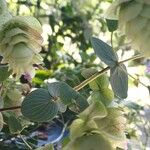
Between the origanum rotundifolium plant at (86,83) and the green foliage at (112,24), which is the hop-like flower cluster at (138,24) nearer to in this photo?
the origanum rotundifolium plant at (86,83)

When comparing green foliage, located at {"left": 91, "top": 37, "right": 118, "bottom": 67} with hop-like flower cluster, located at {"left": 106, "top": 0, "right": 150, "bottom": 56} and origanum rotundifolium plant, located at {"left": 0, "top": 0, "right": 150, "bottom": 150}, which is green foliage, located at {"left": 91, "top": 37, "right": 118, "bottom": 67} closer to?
origanum rotundifolium plant, located at {"left": 0, "top": 0, "right": 150, "bottom": 150}

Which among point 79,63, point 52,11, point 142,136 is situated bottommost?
point 142,136

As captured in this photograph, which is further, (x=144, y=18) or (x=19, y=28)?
(x=19, y=28)

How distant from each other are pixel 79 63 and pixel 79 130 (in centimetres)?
94

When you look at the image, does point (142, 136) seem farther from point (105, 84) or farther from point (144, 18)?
point (144, 18)

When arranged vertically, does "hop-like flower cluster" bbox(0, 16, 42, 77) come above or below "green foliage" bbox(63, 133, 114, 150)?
above

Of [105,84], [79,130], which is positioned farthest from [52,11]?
[79,130]

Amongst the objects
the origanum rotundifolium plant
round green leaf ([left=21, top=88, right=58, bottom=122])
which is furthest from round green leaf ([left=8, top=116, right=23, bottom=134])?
round green leaf ([left=21, top=88, right=58, bottom=122])

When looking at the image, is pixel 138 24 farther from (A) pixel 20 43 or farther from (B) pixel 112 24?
(B) pixel 112 24

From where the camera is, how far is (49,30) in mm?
1499

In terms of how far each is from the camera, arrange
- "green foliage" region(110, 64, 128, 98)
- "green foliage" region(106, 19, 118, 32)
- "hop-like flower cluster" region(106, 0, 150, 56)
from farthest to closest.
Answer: "green foliage" region(106, 19, 118, 32), "green foliage" region(110, 64, 128, 98), "hop-like flower cluster" region(106, 0, 150, 56)

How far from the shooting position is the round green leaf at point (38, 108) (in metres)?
0.59

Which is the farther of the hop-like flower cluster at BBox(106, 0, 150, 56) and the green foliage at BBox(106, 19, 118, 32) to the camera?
the green foliage at BBox(106, 19, 118, 32)

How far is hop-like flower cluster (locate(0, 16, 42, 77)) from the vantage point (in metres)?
0.51
